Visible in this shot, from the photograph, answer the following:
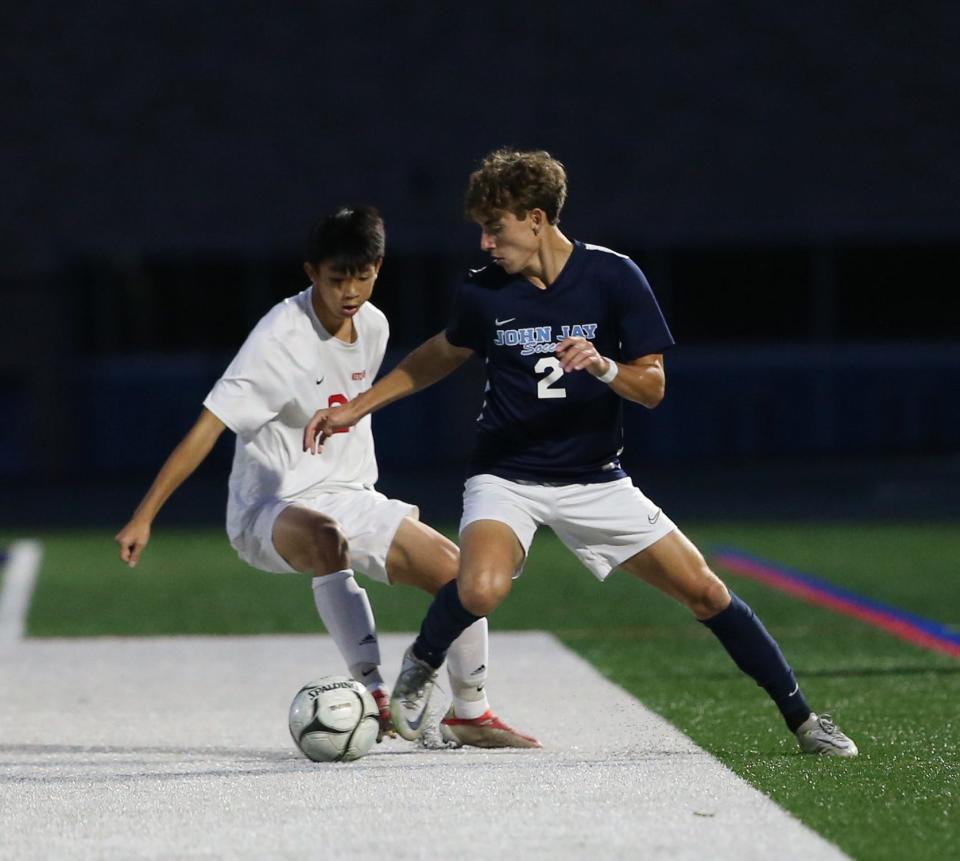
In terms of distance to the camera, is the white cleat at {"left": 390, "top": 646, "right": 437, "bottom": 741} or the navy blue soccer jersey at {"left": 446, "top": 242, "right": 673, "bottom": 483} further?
the white cleat at {"left": 390, "top": 646, "right": 437, "bottom": 741}

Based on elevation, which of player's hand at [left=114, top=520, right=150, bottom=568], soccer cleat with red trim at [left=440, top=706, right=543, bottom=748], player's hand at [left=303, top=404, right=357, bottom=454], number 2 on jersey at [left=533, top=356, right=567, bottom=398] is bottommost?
soccer cleat with red trim at [left=440, top=706, right=543, bottom=748]

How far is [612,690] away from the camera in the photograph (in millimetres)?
9078

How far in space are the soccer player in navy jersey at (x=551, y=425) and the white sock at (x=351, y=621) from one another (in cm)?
56

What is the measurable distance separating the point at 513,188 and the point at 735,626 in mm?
1611

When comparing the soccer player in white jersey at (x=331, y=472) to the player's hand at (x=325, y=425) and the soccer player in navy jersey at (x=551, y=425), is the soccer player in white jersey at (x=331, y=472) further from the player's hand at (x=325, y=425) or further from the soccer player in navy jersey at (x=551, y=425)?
the soccer player in navy jersey at (x=551, y=425)

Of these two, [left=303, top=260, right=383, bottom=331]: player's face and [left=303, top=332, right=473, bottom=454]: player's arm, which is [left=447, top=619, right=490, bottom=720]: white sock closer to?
[left=303, top=332, right=473, bottom=454]: player's arm

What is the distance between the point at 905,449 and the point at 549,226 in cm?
2552

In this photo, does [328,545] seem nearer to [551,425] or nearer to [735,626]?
[551,425]

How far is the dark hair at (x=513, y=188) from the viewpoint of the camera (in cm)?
688

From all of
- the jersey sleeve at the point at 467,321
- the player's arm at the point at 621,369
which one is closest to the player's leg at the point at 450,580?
the jersey sleeve at the point at 467,321

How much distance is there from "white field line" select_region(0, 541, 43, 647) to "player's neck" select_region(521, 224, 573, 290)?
5.56m

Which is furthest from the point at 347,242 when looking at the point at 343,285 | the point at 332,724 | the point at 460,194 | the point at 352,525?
the point at 460,194

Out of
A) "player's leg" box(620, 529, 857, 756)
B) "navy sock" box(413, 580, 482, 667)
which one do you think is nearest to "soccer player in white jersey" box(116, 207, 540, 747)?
"navy sock" box(413, 580, 482, 667)

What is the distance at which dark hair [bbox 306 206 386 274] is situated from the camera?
7.43 m
